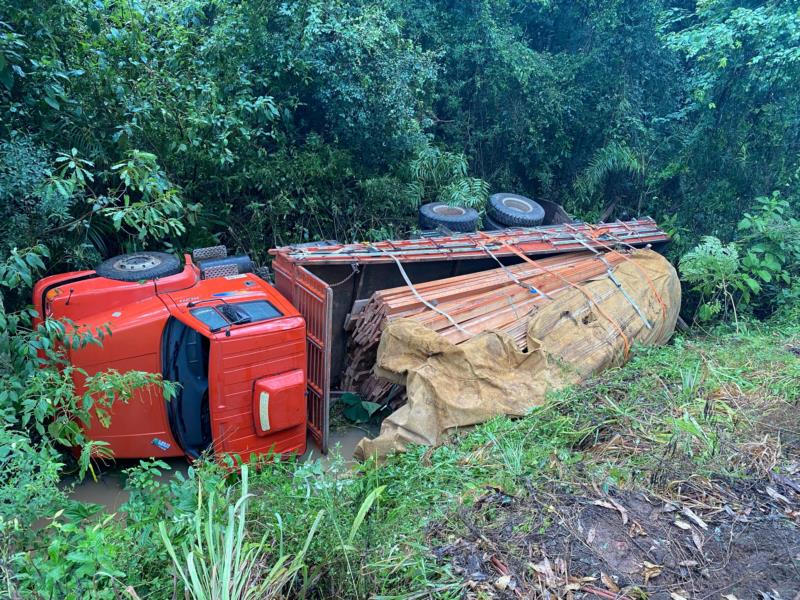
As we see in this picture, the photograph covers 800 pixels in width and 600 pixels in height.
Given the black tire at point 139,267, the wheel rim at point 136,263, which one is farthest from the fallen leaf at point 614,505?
the wheel rim at point 136,263

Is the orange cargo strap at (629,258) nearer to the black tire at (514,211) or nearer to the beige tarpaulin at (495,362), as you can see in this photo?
the beige tarpaulin at (495,362)

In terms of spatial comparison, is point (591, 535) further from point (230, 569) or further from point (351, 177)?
point (351, 177)

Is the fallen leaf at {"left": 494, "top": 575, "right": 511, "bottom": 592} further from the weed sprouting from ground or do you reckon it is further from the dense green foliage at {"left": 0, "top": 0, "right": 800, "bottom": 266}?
the dense green foliage at {"left": 0, "top": 0, "right": 800, "bottom": 266}

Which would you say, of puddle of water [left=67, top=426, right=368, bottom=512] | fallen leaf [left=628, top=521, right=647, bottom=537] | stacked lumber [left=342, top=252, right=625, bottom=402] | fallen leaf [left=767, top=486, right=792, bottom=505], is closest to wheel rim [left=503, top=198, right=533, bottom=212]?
stacked lumber [left=342, top=252, right=625, bottom=402]

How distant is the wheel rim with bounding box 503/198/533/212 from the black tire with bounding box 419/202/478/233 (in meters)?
0.99

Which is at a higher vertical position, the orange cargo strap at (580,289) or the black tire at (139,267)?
the black tire at (139,267)

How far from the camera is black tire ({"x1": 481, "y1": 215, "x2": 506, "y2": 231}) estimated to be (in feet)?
28.5

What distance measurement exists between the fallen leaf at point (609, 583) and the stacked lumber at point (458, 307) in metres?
3.07

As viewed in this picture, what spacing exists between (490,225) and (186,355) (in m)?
5.45

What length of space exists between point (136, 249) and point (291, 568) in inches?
203

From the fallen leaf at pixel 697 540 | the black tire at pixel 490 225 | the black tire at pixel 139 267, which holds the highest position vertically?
the black tire at pixel 139 267

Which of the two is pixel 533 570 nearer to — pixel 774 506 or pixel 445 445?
pixel 774 506

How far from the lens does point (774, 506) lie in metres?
3.12

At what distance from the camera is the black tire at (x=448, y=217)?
7.91 meters
